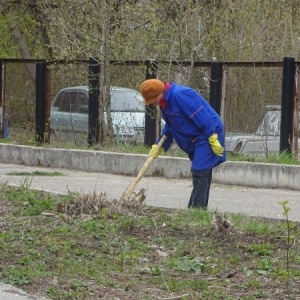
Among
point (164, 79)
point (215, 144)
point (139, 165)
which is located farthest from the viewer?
point (164, 79)

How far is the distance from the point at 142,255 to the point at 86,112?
10334 millimetres

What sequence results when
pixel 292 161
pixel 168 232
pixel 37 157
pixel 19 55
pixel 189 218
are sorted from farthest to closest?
1. pixel 19 55
2. pixel 37 157
3. pixel 292 161
4. pixel 189 218
5. pixel 168 232

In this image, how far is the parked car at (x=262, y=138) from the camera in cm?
1486

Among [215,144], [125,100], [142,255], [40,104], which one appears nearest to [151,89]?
[215,144]

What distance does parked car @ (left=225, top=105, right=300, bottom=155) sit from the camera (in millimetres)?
14859

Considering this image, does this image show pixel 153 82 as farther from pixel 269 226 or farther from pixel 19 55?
pixel 19 55

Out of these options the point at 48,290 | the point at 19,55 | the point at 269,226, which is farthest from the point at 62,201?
the point at 19,55

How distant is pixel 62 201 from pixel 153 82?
1508 millimetres

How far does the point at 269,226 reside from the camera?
808 cm

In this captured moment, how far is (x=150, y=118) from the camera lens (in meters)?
16.0

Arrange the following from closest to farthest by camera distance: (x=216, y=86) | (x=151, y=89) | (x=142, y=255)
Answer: (x=142, y=255) → (x=151, y=89) → (x=216, y=86)

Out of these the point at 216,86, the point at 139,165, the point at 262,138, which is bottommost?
the point at 139,165

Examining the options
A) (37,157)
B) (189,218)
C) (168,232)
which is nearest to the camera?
(168,232)

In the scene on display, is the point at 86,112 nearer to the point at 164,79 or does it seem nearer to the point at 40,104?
the point at 40,104
